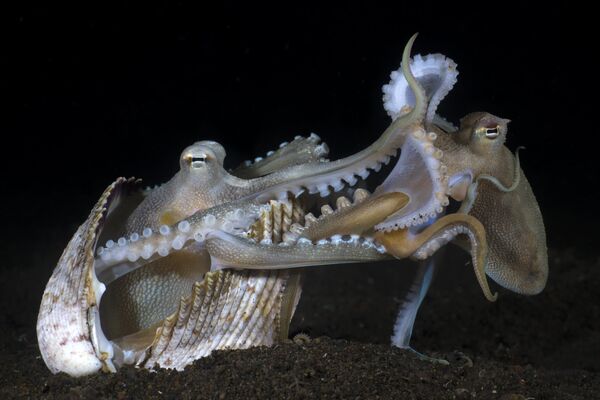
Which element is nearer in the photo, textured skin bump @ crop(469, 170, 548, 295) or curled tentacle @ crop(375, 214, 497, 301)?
curled tentacle @ crop(375, 214, 497, 301)

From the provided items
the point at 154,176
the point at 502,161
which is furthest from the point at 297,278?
the point at 154,176

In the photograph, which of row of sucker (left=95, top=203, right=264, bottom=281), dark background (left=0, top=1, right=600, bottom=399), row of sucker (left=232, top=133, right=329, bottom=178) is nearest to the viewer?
row of sucker (left=95, top=203, right=264, bottom=281)

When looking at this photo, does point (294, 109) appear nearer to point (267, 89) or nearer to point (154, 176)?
point (267, 89)

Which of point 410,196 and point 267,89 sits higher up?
point 267,89

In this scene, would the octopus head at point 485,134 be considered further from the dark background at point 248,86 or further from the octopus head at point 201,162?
the dark background at point 248,86

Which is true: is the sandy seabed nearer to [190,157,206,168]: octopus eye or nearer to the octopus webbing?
the octopus webbing

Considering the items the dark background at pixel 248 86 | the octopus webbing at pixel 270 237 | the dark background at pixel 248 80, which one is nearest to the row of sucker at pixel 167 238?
the octopus webbing at pixel 270 237

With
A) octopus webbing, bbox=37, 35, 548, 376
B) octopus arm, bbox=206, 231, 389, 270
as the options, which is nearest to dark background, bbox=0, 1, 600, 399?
octopus webbing, bbox=37, 35, 548, 376
